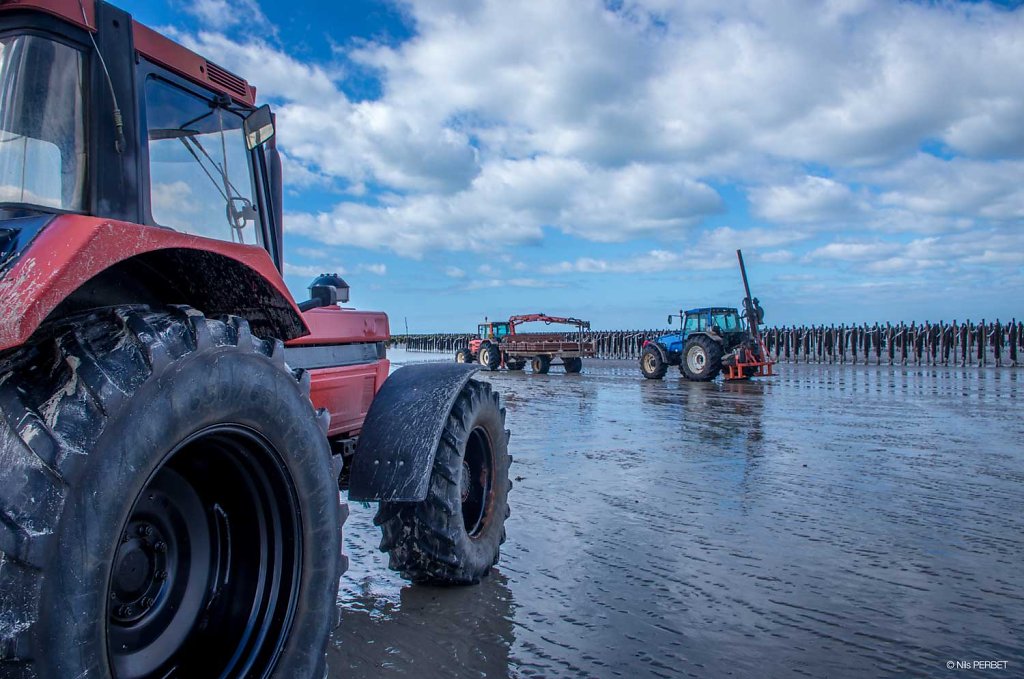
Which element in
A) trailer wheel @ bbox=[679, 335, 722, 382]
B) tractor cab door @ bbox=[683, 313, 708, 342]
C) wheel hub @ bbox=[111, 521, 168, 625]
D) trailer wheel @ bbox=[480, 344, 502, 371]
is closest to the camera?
wheel hub @ bbox=[111, 521, 168, 625]

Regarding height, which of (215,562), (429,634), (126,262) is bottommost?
(429,634)

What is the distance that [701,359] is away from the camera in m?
19.8

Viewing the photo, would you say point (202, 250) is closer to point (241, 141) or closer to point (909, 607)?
point (241, 141)

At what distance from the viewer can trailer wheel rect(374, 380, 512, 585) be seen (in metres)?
3.54

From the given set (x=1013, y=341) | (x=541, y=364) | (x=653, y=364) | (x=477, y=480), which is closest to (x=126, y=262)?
(x=477, y=480)

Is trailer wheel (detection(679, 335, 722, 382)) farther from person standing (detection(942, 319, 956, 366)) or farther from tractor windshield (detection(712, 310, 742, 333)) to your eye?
person standing (detection(942, 319, 956, 366))

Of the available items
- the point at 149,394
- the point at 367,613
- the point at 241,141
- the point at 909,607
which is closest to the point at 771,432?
the point at 909,607

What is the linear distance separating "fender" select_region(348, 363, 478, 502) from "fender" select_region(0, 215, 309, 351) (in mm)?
830

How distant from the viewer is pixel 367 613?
11.2 feet

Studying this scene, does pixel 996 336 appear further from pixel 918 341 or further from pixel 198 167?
pixel 198 167

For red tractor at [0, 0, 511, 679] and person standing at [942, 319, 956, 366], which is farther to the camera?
person standing at [942, 319, 956, 366]

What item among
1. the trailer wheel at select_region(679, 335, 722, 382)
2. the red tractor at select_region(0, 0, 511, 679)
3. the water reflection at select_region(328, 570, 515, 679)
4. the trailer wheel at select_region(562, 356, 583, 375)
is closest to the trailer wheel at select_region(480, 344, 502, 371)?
the trailer wheel at select_region(562, 356, 583, 375)

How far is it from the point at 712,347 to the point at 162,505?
18.4m

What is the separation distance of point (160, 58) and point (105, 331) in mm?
1201
